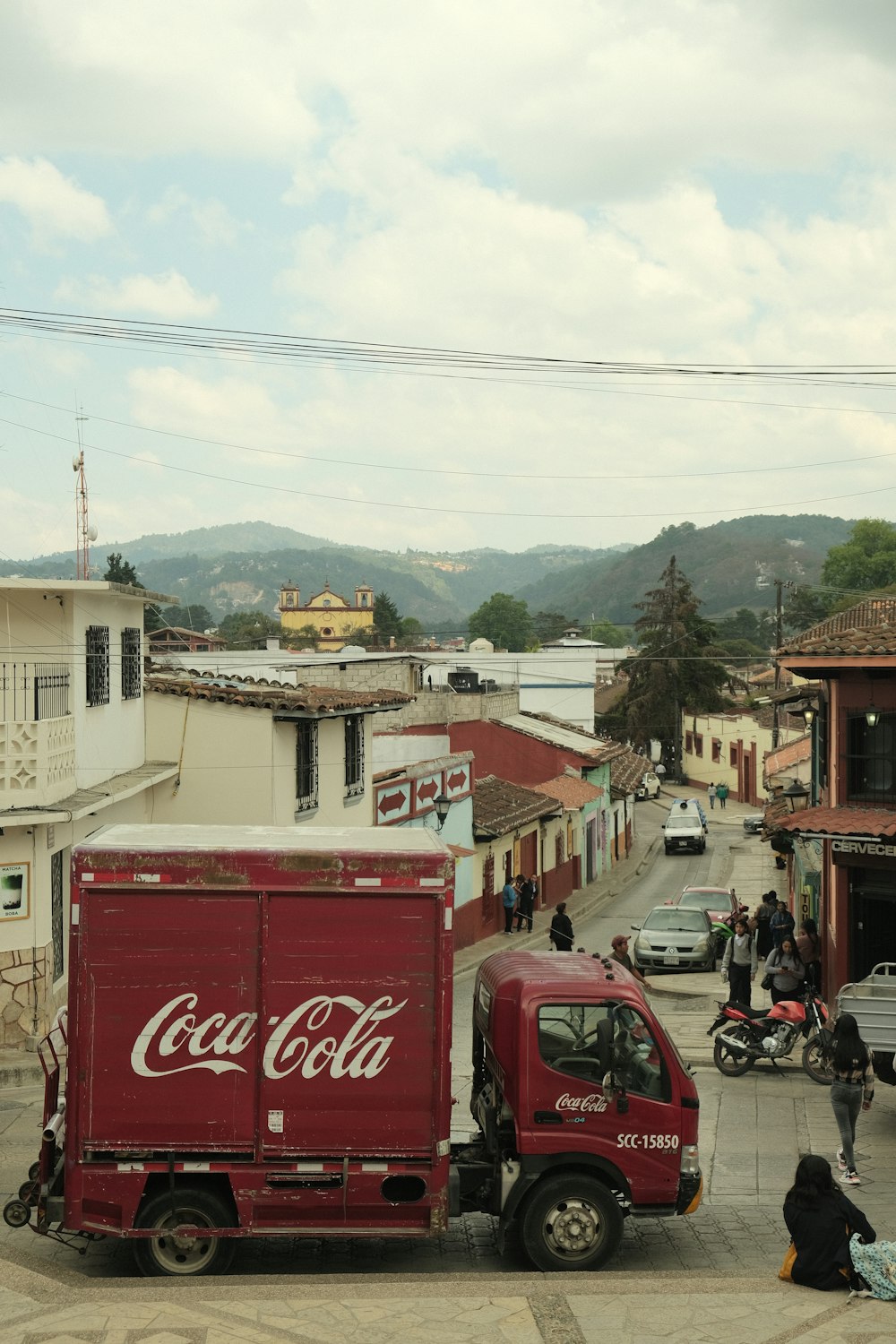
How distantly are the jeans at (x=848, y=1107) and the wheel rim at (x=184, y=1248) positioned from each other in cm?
561

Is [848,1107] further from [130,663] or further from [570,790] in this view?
[570,790]

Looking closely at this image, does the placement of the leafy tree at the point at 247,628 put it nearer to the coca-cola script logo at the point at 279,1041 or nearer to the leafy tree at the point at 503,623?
the leafy tree at the point at 503,623

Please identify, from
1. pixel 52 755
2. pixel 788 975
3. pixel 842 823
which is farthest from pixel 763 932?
pixel 52 755

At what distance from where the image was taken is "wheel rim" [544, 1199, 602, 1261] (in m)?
9.84

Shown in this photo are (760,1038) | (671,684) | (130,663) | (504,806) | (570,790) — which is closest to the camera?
(760,1038)

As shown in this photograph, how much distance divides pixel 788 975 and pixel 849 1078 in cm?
624

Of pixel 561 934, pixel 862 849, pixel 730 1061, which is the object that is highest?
pixel 862 849

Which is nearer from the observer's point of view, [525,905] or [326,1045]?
[326,1045]

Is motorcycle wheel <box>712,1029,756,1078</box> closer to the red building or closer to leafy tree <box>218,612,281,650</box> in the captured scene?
the red building

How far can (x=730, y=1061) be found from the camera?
663 inches

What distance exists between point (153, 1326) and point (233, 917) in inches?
100

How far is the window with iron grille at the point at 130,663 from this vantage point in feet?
73.4

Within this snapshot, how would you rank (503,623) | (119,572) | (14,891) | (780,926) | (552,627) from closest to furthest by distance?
(14,891), (780,926), (119,572), (552,627), (503,623)

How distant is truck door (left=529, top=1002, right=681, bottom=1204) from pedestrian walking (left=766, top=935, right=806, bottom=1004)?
7890 mm
